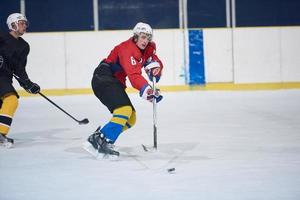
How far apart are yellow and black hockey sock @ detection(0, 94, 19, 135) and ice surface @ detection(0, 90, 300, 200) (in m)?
0.18

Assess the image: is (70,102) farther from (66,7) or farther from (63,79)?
(66,7)

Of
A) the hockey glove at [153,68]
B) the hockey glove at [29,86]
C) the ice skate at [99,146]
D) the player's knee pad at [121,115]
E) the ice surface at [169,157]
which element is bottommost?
the ice surface at [169,157]

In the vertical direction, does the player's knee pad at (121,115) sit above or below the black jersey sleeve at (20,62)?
below

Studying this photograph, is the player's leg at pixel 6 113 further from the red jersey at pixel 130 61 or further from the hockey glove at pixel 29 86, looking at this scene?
the red jersey at pixel 130 61

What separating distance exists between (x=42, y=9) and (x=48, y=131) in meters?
6.16

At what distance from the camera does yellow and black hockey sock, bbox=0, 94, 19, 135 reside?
187 inches

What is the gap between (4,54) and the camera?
15.9 feet

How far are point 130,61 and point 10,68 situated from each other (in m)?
1.25

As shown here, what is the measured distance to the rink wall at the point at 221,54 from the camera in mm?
9352

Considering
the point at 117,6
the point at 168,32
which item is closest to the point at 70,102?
the point at 168,32

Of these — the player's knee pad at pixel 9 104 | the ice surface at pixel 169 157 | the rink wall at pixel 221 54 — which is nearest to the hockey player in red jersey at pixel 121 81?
the ice surface at pixel 169 157

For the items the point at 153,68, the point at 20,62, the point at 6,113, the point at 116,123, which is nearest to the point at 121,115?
the point at 116,123

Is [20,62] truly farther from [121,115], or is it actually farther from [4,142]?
[121,115]

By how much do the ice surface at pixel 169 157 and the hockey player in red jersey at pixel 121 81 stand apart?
0.17 metres
